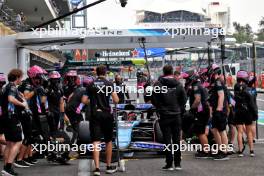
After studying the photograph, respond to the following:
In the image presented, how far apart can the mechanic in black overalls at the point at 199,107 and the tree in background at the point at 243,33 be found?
381 feet

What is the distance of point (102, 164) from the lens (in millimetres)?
10289

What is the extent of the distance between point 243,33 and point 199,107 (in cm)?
12524

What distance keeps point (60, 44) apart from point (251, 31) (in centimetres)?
12782

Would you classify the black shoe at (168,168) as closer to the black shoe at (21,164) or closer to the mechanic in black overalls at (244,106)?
the mechanic in black overalls at (244,106)

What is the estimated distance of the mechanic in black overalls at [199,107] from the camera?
1052 centimetres

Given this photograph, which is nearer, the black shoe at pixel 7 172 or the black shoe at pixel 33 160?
the black shoe at pixel 7 172

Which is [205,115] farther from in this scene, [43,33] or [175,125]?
[43,33]

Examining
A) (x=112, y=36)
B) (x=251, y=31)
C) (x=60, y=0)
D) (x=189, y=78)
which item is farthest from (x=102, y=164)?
(x=251, y=31)
